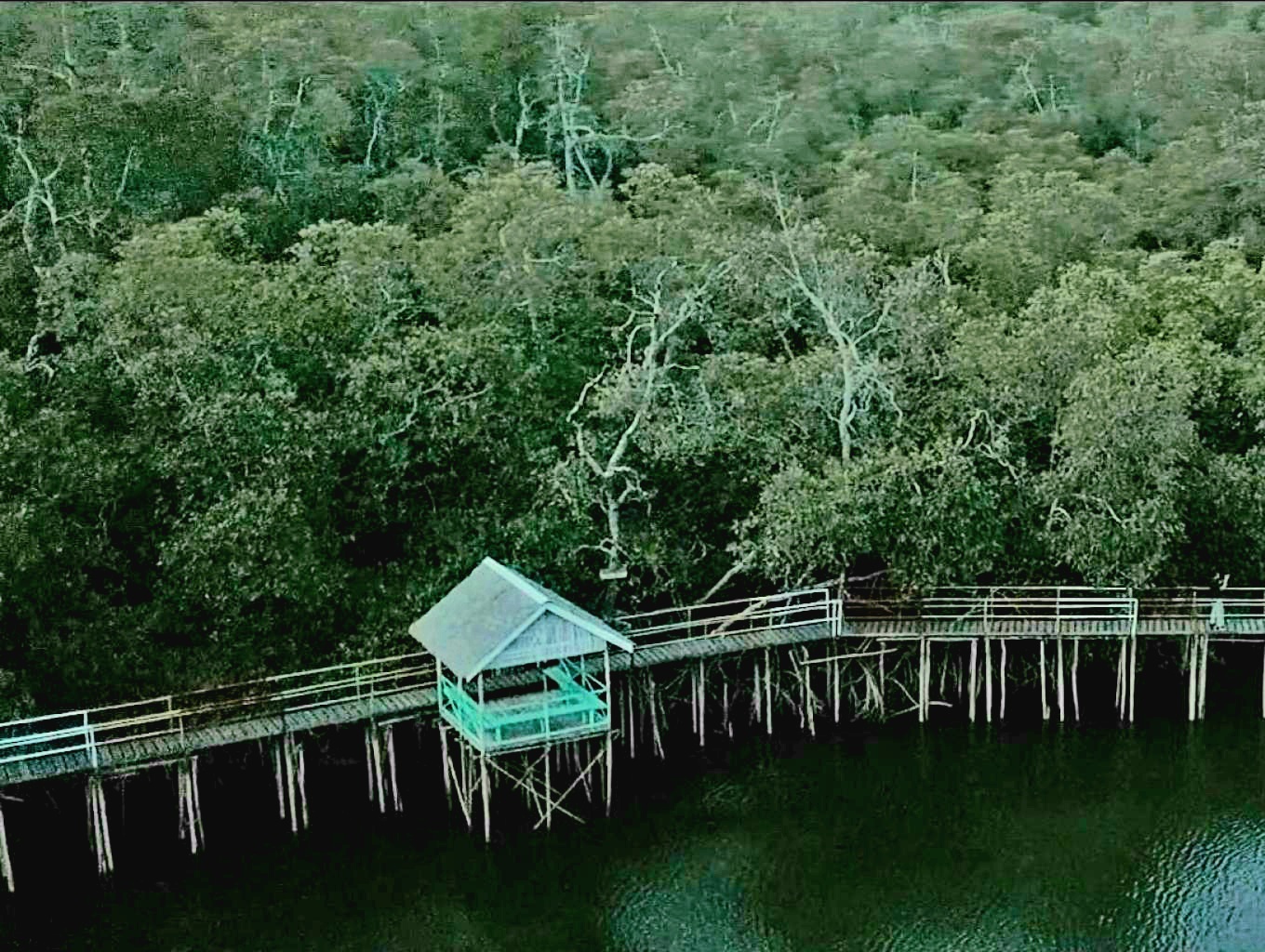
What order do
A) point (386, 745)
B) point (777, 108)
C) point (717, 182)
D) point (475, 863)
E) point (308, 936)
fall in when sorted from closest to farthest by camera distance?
point (308, 936)
point (475, 863)
point (386, 745)
point (717, 182)
point (777, 108)

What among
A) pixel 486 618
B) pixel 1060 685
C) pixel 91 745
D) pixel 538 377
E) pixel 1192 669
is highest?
pixel 538 377

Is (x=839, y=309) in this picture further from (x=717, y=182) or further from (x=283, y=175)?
(x=283, y=175)

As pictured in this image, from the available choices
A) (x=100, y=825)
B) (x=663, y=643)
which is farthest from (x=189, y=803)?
(x=663, y=643)

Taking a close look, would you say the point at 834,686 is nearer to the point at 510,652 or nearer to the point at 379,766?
the point at 510,652

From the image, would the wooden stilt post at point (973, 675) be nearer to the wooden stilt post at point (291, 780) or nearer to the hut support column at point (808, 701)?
the hut support column at point (808, 701)

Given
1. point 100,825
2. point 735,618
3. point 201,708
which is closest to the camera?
point 100,825

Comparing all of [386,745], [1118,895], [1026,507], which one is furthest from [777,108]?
[1118,895]
